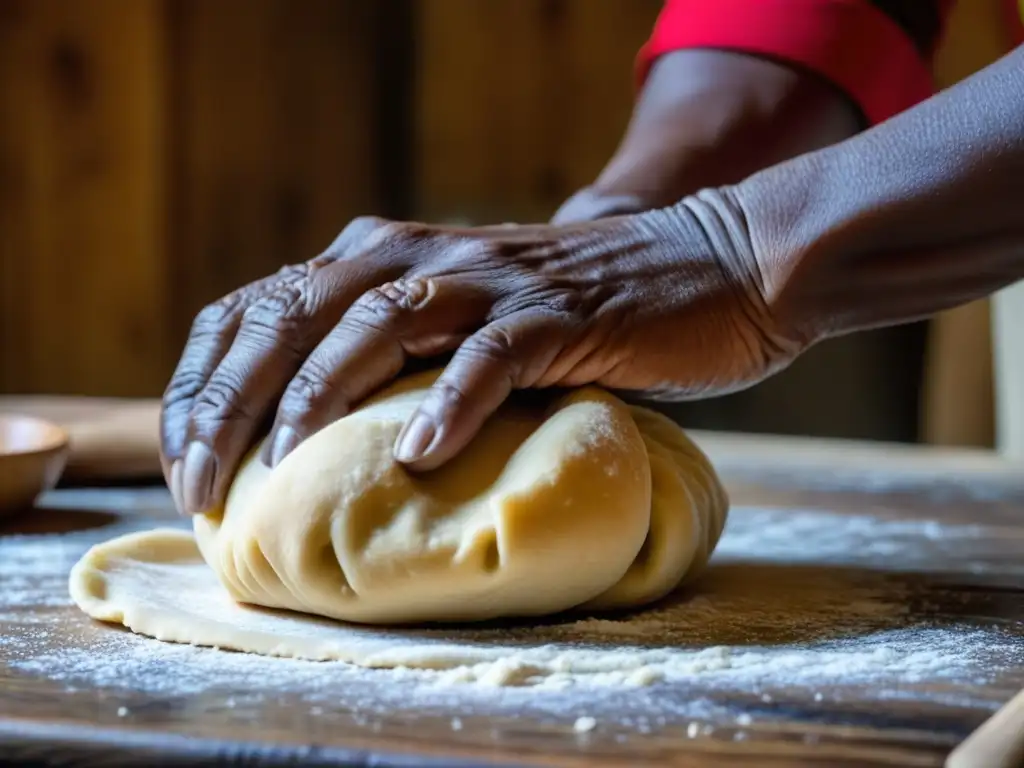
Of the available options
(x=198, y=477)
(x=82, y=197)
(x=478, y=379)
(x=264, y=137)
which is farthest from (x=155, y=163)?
(x=478, y=379)

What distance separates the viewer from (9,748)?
740 mm

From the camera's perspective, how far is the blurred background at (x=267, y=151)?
365 cm

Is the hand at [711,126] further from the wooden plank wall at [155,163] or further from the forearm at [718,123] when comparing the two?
the wooden plank wall at [155,163]

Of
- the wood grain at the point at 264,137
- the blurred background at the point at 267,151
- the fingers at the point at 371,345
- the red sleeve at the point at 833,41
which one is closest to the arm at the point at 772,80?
the red sleeve at the point at 833,41

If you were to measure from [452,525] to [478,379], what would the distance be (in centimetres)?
13

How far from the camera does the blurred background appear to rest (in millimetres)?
3646

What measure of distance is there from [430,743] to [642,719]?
15 cm

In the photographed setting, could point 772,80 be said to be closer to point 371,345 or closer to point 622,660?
point 371,345

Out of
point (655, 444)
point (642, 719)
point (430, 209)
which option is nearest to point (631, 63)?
point (430, 209)

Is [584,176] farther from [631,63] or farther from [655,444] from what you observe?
[655,444]


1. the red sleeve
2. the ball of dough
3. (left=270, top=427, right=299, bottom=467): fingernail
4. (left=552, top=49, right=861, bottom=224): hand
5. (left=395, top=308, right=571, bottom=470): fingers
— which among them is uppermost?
the red sleeve

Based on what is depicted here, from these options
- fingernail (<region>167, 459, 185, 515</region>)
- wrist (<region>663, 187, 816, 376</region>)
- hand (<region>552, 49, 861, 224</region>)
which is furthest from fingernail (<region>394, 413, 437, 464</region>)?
hand (<region>552, 49, 861, 224</region>)

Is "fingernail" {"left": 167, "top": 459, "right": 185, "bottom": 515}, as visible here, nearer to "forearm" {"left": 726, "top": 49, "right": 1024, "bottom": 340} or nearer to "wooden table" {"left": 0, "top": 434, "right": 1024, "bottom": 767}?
"wooden table" {"left": 0, "top": 434, "right": 1024, "bottom": 767}

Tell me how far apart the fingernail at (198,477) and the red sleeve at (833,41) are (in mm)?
1022
